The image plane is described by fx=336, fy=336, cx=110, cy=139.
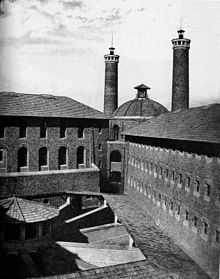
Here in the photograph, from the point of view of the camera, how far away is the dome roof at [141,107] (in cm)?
3269

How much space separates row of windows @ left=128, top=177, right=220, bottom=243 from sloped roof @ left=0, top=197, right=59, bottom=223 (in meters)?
Result: 6.03

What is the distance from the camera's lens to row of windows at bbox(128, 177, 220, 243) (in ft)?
46.2

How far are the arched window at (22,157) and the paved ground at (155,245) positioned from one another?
633 centimetres

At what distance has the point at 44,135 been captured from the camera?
2391cm

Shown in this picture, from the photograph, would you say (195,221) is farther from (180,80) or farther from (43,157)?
(180,80)

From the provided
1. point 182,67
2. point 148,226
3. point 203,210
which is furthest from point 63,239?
point 182,67

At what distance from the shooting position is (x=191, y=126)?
16219 millimetres

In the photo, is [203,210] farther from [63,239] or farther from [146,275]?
[63,239]

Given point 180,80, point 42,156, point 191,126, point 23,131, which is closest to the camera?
point 191,126

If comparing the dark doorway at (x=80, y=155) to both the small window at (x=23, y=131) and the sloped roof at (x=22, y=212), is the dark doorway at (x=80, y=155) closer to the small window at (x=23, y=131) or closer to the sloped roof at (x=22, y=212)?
the small window at (x=23, y=131)

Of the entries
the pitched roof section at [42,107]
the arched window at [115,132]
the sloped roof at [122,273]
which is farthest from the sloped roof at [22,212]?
the arched window at [115,132]

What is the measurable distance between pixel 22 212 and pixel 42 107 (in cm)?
919

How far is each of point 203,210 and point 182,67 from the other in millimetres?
16934

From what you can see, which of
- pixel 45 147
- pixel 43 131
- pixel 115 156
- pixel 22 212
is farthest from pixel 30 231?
pixel 115 156
